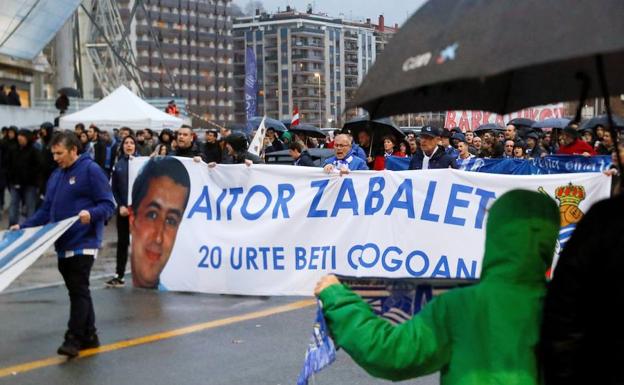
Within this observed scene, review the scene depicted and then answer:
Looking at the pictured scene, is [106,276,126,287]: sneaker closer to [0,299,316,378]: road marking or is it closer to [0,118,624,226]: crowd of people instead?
[0,118,624,226]: crowd of people

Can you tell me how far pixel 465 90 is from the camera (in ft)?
13.8

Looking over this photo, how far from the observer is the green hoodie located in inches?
128

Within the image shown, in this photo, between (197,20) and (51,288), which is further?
(197,20)

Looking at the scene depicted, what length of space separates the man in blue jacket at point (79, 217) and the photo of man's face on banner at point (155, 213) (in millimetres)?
2690

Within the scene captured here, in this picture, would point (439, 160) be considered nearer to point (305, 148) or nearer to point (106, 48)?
point (305, 148)

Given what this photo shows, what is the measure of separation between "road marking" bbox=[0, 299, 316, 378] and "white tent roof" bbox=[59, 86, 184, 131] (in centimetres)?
1779

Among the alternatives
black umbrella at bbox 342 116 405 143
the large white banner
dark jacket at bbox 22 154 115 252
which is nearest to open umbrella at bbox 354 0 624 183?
dark jacket at bbox 22 154 115 252

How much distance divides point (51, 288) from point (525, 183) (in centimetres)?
529

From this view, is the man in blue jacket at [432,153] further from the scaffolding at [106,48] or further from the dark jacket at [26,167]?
the scaffolding at [106,48]

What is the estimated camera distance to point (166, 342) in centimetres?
880

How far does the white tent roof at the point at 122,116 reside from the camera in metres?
27.8

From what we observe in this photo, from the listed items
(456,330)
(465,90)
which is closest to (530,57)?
(456,330)

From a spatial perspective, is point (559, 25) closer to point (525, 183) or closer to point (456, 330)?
point (456, 330)

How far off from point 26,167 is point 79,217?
12.0 metres
